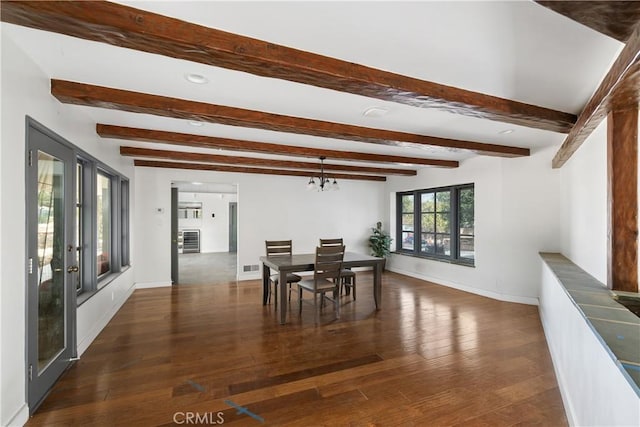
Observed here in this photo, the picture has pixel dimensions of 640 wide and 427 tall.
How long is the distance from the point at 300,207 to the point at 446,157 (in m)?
3.28

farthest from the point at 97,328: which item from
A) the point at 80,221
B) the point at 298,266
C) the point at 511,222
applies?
the point at 511,222

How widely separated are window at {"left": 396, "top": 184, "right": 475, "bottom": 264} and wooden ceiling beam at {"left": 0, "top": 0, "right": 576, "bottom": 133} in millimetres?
3589

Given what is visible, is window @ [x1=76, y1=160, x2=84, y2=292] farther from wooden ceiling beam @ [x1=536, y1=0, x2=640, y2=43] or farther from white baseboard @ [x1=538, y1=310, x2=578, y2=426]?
white baseboard @ [x1=538, y1=310, x2=578, y2=426]

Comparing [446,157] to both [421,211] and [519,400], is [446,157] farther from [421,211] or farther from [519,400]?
[519,400]

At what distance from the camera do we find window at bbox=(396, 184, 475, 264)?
5832 millimetres

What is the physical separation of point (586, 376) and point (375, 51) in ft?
7.58

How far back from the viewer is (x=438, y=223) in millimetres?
6438

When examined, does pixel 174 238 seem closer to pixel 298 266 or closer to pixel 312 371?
pixel 298 266

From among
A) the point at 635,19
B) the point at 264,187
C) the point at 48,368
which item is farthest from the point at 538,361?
the point at 264,187

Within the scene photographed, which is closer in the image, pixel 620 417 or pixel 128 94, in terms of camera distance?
pixel 620 417

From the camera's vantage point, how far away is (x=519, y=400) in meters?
2.29

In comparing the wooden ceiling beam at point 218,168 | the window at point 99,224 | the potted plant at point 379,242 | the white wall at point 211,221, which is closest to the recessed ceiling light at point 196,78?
the window at point 99,224

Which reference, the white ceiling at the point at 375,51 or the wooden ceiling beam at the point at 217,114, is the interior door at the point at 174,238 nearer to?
the white ceiling at the point at 375,51

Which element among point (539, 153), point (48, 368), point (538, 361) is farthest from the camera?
point (539, 153)
